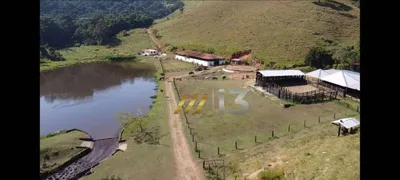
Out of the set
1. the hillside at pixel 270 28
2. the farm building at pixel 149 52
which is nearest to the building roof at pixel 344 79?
the hillside at pixel 270 28

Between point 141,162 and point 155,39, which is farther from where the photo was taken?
point 155,39

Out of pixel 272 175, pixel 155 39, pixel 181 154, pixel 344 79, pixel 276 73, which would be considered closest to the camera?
pixel 272 175

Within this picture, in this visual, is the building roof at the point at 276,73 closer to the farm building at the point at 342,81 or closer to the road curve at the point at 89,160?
A: the farm building at the point at 342,81

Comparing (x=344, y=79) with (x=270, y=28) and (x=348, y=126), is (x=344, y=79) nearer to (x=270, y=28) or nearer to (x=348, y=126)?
(x=348, y=126)

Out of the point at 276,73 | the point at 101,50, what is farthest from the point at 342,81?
the point at 101,50

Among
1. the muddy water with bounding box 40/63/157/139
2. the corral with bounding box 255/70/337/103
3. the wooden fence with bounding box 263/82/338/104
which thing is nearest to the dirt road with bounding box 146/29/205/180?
the muddy water with bounding box 40/63/157/139
